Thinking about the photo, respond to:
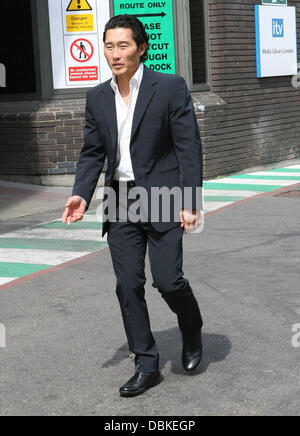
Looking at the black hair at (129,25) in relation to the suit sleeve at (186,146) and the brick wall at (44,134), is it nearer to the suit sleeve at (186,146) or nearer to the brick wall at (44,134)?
the suit sleeve at (186,146)

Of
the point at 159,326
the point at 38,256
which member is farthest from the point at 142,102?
the point at 38,256

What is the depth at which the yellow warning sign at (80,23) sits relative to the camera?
14359 millimetres

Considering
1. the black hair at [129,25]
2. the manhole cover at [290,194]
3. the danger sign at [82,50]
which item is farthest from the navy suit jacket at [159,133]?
the danger sign at [82,50]

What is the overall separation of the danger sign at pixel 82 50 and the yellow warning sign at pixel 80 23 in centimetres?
18

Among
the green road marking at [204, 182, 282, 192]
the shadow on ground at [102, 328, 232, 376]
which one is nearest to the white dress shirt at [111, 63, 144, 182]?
the shadow on ground at [102, 328, 232, 376]

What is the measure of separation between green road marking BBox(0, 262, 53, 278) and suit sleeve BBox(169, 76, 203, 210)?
141 inches

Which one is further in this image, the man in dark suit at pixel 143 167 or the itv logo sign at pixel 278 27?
the itv logo sign at pixel 278 27

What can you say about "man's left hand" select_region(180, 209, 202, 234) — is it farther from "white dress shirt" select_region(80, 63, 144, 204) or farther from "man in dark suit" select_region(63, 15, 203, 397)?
"white dress shirt" select_region(80, 63, 144, 204)

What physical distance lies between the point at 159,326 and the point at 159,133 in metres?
1.84

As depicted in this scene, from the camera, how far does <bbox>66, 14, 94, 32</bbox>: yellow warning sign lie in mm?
14359

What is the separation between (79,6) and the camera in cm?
1435

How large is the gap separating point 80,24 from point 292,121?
534cm

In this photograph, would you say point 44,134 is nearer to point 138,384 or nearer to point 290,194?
point 290,194
